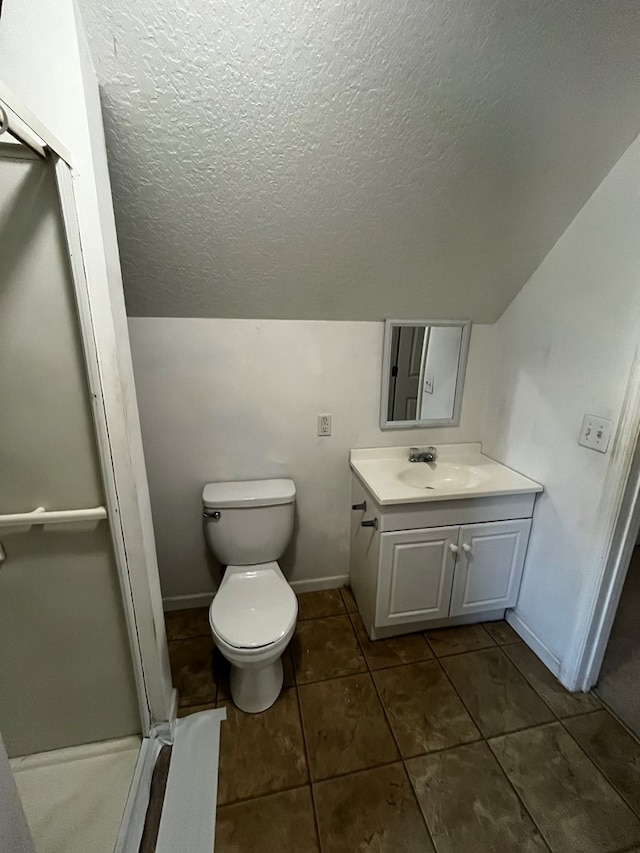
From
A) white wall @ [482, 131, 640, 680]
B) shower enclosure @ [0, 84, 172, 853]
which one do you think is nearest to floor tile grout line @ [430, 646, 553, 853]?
white wall @ [482, 131, 640, 680]

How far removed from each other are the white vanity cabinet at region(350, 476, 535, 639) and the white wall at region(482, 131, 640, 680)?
0.11m

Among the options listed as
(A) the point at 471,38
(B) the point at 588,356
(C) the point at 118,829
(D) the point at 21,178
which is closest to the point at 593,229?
(B) the point at 588,356

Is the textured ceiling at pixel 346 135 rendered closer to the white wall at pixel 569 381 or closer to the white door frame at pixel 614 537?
the white wall at pixel 569 381

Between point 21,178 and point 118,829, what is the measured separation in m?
1.75

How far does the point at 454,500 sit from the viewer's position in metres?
1.52

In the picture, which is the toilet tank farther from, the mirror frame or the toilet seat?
the mirror frame

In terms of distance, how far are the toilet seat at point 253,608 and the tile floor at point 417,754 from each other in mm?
374

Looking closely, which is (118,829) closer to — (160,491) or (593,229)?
(160,491)

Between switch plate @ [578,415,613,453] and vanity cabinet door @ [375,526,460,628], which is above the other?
switch plate @ [578,415,613,453]

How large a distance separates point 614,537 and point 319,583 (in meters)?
1.40

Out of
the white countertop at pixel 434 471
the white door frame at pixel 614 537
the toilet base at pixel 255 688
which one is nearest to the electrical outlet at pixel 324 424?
the white countertop at pixel 434 471

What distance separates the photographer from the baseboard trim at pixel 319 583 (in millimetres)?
2018

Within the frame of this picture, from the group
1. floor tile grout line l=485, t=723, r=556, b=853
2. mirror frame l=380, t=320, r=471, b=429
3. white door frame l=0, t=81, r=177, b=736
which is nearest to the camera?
white door frame l=0, t=81, r=177, b=736

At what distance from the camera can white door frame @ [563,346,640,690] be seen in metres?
1.20
